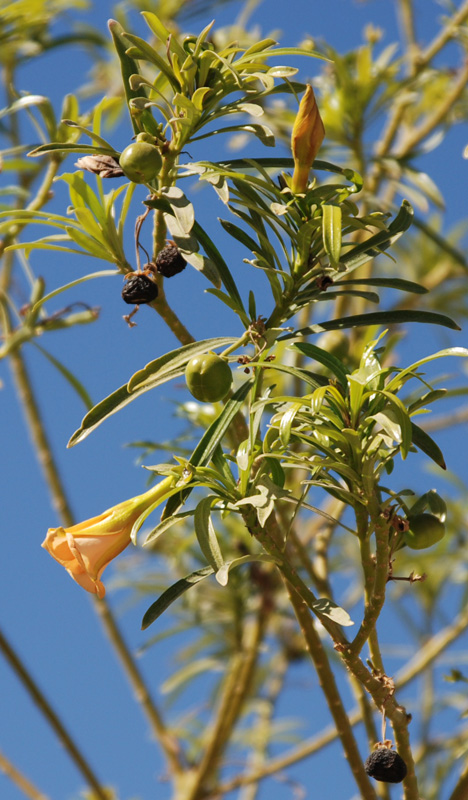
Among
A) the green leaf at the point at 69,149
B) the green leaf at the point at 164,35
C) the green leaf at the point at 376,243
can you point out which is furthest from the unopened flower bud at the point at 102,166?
the green leaf at the point at 376,243

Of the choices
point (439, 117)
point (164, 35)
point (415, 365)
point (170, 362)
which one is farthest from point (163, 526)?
point (439, 117)

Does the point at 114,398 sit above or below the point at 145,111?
below

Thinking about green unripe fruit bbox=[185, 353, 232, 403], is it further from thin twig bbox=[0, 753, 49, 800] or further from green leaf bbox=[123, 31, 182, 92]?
thin twig bbox=[0, 753, 49, 800]

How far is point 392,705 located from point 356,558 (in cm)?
198

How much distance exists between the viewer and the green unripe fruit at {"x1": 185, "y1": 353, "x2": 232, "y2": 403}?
0.77 m

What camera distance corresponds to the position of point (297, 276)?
2.79ft

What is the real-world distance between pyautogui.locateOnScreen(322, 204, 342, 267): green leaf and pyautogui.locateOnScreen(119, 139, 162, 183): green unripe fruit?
0.52 feet

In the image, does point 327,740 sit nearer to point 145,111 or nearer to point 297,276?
point 297,276

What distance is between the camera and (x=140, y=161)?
77cm

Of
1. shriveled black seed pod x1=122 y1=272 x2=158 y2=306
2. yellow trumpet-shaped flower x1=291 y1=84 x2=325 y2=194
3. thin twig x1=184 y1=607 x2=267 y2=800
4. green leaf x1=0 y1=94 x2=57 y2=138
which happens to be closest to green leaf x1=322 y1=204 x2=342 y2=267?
yellow trumpet-shaped flower x1=291 y1=84 x2=325 y2=194

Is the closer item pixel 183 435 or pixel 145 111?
pixel 145 111

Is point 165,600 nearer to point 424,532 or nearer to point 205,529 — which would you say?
point 205,529

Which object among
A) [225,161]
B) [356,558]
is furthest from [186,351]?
[356,558]

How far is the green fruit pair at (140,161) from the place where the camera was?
77 centimetres
